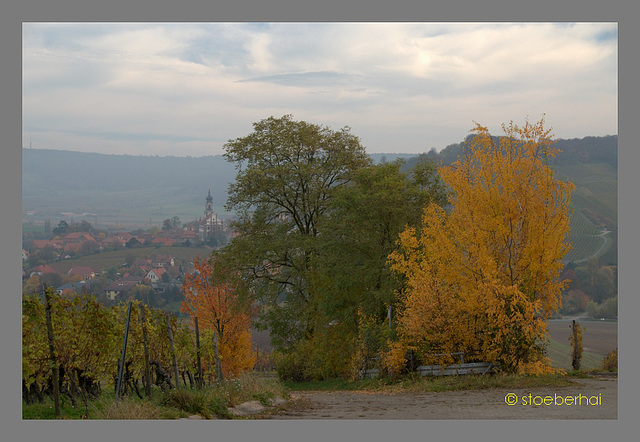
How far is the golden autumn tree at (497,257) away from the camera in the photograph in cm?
1916

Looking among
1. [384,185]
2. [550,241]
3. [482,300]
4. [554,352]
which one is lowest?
[554,352]

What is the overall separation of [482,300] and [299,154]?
16.4 m

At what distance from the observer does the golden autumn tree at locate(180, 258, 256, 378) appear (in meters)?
33.5

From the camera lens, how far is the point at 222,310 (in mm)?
35219

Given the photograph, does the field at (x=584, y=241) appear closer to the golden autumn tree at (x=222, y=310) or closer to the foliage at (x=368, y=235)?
the foliage at (x=368, y=235)

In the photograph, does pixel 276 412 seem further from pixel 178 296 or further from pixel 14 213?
pixel 178 296

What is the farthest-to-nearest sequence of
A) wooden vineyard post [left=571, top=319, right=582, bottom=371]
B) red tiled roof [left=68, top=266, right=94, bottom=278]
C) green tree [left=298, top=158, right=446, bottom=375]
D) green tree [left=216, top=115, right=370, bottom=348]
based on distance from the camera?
green tree [left=216, top=115, right=370, bottom=348]
green tree [left=298, top=158, right=446, bottom=375]
wooden vineyard post [left=571, top=319, right=582, bottom=371]
red tiled roof [left=68, top=266, right=94, bottom=278]

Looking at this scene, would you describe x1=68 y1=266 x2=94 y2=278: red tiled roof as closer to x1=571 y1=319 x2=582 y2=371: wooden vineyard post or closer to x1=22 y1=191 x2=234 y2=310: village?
x1=22 y1=191 x2=234 y2=310: village

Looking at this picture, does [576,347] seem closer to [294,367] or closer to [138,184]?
[294,367]

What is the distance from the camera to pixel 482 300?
19.3m

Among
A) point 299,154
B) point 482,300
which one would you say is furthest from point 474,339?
point 299,154

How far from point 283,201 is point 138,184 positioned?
Result: 969 centimetres

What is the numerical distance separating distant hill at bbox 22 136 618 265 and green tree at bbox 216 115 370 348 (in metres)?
Result: 1.53

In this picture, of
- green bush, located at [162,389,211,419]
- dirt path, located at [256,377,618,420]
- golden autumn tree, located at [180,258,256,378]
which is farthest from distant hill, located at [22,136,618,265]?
dirt path, located at [256,377,618,420]
